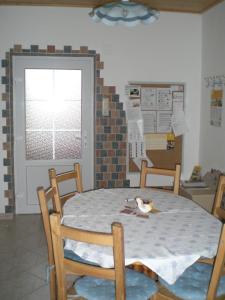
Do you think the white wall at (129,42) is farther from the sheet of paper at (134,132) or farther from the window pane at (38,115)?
the window pane at (38,115)

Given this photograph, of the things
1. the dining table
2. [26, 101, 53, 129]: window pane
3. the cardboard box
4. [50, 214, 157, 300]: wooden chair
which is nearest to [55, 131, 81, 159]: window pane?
[26, 101, 53, 129]: window pane

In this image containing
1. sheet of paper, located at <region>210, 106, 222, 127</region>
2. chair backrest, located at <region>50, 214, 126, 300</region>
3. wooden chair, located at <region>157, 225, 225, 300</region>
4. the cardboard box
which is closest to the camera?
chair backrest, located at <region>50, 214, 126, 300</region>

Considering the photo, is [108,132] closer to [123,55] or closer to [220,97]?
[123,55]

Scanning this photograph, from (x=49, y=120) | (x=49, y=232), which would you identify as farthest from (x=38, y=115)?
(x=49, y=232)

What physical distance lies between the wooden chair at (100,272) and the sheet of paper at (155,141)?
255cm

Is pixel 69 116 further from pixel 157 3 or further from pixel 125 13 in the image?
pixel 125 13

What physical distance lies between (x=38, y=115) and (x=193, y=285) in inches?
118

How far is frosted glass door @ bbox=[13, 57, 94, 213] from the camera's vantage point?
435 centimetres

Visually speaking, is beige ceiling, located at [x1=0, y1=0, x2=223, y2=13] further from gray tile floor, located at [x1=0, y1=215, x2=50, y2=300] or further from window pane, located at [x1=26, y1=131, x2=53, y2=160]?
gray tile floor, located at [x1=0, y1=215, x2=50, y2=300]

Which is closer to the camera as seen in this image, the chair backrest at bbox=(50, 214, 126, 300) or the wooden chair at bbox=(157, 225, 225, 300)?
the chair backrest at bbox=(50, 214, 126, 300)

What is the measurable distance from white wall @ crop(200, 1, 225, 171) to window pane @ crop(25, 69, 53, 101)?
5.93 ft

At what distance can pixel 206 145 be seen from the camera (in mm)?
4406

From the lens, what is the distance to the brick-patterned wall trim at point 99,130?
4.27m

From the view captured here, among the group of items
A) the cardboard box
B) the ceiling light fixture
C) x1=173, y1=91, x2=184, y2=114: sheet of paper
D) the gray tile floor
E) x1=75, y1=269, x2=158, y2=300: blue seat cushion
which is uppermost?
the ceiling light fixture
